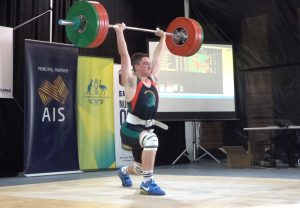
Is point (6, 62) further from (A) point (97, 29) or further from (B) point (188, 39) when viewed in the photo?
(B) point (188, 39)

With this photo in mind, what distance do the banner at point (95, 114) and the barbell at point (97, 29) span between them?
2125mm

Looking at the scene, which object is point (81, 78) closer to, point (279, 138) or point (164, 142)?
point (164, 142)

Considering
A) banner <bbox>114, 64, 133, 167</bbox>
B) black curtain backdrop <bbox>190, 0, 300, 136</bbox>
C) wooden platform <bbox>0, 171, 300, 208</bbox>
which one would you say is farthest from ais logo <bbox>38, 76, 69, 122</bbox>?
black curtain backdrop <bbox>190, 0, 300, 136</bbox>

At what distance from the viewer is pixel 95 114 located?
233 inches

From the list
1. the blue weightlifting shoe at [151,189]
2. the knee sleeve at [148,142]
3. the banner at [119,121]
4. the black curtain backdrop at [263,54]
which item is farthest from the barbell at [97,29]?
the black curtain backdrop at [263,54]

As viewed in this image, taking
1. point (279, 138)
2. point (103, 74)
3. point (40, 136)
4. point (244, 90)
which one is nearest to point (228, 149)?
point (279, 138)

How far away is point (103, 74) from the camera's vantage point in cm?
607

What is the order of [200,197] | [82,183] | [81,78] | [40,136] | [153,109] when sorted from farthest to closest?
[81,78] → [40,136] → [82,183] → [153,109] → [200,197]

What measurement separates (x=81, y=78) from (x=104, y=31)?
257 cm

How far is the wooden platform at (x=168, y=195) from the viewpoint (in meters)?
2.65

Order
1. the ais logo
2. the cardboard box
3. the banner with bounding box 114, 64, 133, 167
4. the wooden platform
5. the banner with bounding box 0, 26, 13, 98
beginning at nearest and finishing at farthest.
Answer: the wooden platform, the banner with bounding box 0, 26, 13, 98, the ais logo, the cardboard box, the banner with bounding box 114, 64, 133, 167

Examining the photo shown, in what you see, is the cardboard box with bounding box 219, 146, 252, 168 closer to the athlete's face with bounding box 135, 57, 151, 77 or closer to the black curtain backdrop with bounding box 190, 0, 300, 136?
the black curtain backdrop with bounding box 190, 0, 300, 136

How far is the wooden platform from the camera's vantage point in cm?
265

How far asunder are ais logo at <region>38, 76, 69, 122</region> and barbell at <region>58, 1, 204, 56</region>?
6.06 feet
